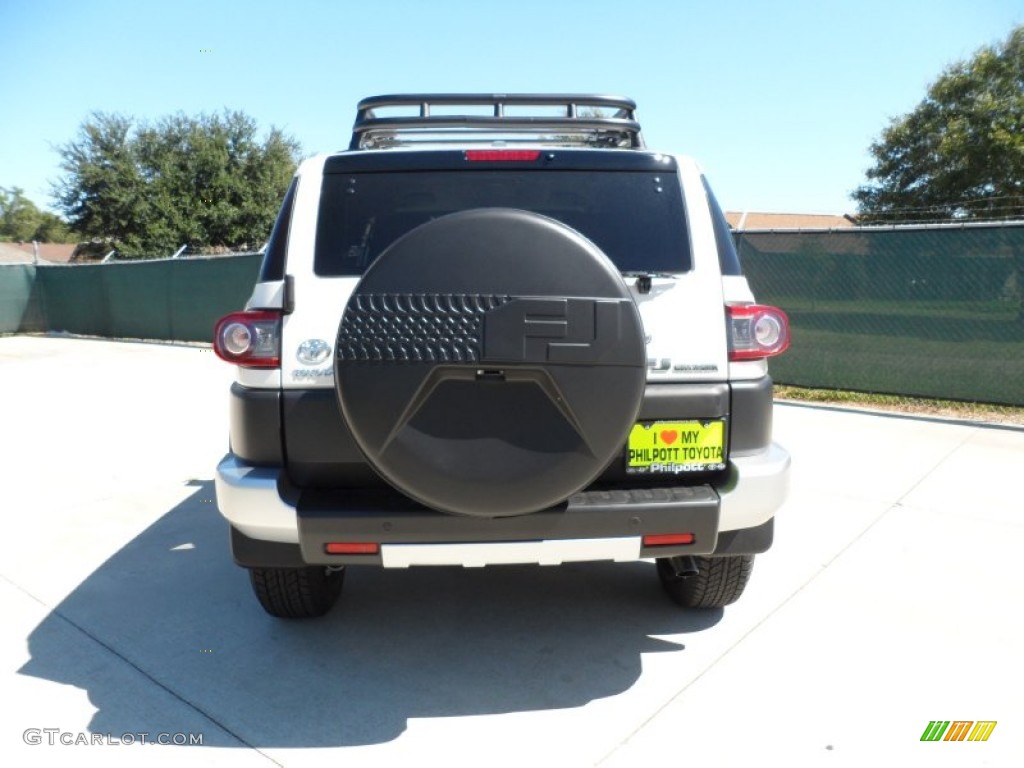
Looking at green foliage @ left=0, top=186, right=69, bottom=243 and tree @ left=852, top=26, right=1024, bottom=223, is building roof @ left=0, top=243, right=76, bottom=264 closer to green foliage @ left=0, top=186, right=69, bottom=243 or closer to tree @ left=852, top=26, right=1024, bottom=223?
green foliage @ left=0, top=186, right=69, bottom=243

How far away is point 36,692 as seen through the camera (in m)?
2.73

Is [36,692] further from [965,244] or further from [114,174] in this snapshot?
[114,174]

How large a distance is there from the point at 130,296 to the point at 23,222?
99.7 meters

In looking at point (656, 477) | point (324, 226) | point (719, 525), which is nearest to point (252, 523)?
point (324, 226)

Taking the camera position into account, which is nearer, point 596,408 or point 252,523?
point 596,408

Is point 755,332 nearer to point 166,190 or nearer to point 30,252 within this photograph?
point 166,190

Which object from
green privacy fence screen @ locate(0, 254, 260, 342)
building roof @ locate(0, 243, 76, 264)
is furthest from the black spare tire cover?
building roof @ locate(0, 243, 76, 264)

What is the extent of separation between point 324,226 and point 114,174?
34.0m

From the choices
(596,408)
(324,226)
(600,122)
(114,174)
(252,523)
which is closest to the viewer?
(596,408)

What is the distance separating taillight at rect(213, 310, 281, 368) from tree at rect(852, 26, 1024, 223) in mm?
23387

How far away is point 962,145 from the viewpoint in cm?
2403

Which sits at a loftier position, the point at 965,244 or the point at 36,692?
the point at 965,244

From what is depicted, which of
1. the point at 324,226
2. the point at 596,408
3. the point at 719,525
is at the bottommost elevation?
the point at 719,525

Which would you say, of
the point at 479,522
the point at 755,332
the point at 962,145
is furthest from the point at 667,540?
the point at 962,145
